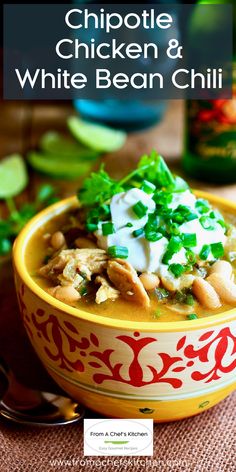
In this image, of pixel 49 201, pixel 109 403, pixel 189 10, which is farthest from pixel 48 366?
pixel 189 10

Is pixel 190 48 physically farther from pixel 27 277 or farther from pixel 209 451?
pixel 209 451

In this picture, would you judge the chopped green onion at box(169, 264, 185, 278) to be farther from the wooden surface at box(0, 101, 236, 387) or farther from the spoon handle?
the wooden surface at box(0, 101, 236, 387)

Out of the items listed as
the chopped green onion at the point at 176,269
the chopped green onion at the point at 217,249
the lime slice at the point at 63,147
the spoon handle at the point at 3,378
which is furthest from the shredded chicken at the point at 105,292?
the lime slice at the point at 63,147

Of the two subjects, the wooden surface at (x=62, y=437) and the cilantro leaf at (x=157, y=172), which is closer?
the wooden surface at (x=62, y=437)

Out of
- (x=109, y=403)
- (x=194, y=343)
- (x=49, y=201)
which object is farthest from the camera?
(x=49, y=201)

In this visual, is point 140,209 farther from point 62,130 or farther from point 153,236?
point 62,130

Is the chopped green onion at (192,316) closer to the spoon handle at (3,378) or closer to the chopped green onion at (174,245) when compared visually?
the chopped green onion at (174,245)
